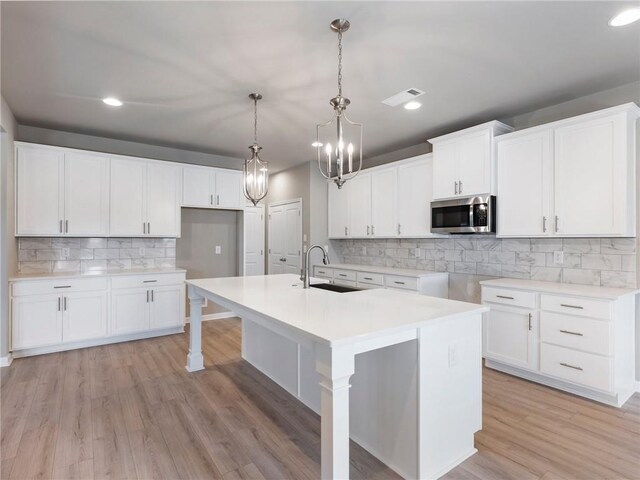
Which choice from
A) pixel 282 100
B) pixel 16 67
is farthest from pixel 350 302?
pixel 16 67

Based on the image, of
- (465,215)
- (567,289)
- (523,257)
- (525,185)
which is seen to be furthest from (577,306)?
(465,215)

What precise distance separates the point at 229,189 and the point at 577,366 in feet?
15.3

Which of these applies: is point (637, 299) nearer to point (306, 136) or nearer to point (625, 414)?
point (625, 414)

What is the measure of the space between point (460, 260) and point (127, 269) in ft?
14.2

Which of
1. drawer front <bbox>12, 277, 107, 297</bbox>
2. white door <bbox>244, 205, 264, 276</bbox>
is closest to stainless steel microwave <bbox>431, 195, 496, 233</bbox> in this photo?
white door <bbox>244, 205, 264, 276</bbox>

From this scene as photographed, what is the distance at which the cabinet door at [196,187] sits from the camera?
4.89 m

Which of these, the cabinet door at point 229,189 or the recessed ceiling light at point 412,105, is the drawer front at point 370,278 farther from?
the cabinet door at point 229,189

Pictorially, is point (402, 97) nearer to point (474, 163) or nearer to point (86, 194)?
point (474, 163)

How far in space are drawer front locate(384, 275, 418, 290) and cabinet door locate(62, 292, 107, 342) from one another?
3.47m

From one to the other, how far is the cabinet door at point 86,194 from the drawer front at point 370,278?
3.36 meters

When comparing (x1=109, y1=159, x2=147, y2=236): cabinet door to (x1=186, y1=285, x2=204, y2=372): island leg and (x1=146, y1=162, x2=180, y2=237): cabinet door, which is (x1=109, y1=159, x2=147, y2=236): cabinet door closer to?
(x1=146, y1=162, x2=180, y2=237): cabinet door

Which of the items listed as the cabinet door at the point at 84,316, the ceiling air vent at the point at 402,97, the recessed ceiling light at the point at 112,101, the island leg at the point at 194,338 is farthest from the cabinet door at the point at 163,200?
the ceiling air vent at the point at 402,97

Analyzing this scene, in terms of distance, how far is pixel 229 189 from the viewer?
526cm

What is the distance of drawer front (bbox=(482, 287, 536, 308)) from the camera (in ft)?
9.86
